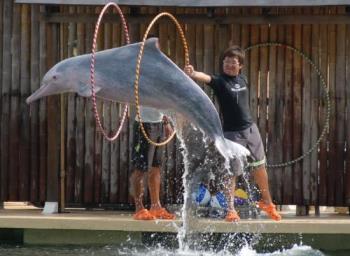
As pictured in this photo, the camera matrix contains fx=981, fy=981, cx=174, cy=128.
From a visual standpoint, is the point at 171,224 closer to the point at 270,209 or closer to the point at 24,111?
the point at 270,209

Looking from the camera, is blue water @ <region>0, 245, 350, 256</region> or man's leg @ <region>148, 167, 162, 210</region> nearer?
blue water @ <region>0, 245, 350, 256</region>

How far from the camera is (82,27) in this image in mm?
11422

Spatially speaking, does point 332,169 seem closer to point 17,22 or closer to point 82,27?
point 82,27

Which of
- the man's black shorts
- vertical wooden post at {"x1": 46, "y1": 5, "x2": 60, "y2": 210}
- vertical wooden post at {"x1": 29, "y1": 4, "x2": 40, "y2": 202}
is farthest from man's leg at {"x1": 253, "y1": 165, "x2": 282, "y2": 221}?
vertical wooden post at {"x1": 29, "y1": 4, "x2": 40, "y2": 202}

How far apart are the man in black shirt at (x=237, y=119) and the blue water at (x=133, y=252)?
1.32ft

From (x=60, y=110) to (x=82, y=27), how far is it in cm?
100

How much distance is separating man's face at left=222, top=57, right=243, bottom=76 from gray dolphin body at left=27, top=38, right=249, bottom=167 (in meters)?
1.71

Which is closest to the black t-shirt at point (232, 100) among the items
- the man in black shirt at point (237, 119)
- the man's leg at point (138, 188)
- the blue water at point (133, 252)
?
the man in black shirt at point (237, 119)

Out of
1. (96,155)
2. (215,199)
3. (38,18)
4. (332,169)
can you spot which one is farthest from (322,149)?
(38,18)

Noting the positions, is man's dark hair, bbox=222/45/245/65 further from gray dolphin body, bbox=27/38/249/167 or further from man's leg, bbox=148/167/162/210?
gray dolphin body, bbox=27/38/249/167

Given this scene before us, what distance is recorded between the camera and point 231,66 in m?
10.1

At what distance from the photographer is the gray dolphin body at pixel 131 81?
8297 mm

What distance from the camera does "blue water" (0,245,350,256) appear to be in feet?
31.9

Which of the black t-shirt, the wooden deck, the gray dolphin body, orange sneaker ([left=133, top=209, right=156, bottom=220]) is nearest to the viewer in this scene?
the gray dolphin body
